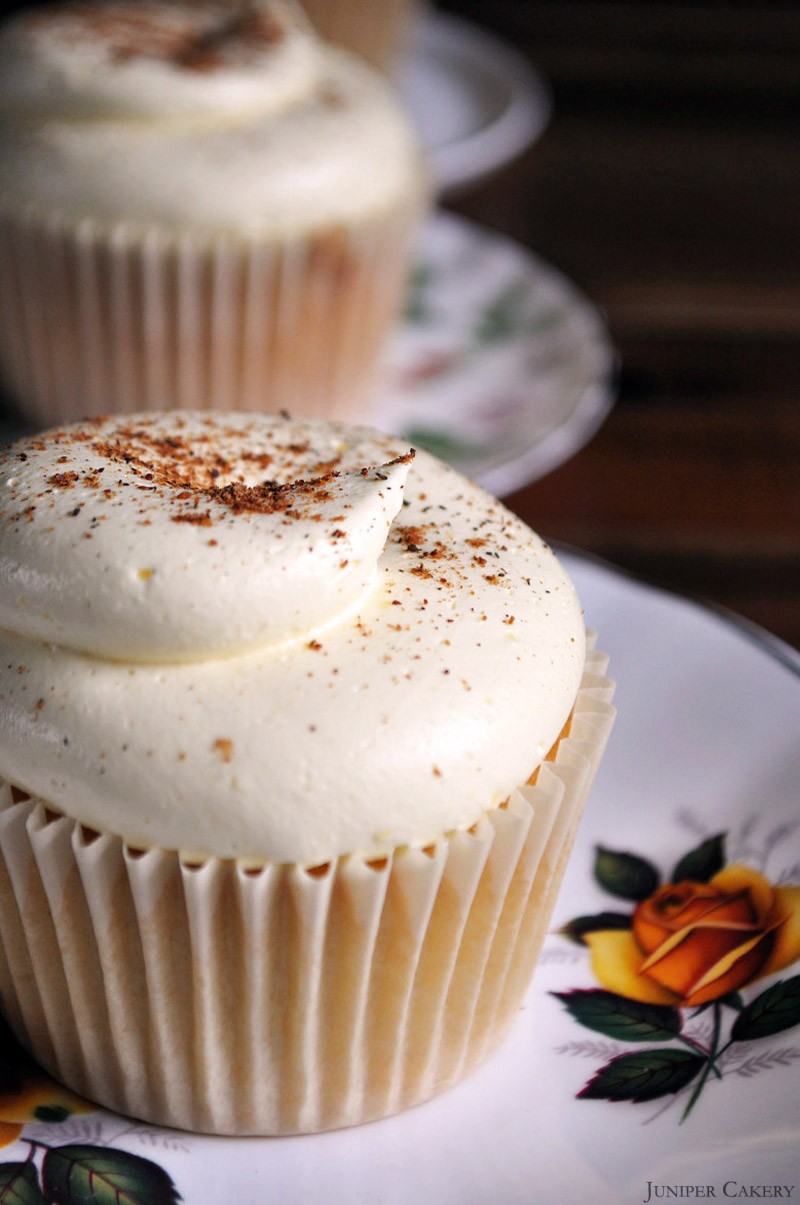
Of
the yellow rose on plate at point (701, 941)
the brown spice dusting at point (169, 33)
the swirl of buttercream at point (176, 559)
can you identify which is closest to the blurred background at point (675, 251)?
the yellow rose on plate at point (701, 941)

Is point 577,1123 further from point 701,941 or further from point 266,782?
point 266,782

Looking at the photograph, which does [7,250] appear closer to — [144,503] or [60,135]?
[60,135]

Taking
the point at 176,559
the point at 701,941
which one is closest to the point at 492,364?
the point at 701,941

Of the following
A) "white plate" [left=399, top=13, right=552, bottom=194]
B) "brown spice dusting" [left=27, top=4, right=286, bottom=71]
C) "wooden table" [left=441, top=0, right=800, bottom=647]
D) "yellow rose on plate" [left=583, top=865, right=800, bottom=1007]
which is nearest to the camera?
"yellow rose on plate" [left=583, top=865, right=800, bottom=1007]

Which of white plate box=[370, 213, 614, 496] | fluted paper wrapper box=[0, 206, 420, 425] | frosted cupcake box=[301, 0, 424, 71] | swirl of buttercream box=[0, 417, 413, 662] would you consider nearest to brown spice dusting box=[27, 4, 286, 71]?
fluted paper wrapper box=[0, 206, 420, 425]

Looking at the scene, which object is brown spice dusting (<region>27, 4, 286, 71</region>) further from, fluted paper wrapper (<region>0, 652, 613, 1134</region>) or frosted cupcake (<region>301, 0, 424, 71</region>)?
fluted paper wrapper (<region>0, 652, 613, 1134</region>)

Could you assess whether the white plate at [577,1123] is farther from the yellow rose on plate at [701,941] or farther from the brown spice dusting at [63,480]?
the brown spice dusting at [63,480]
